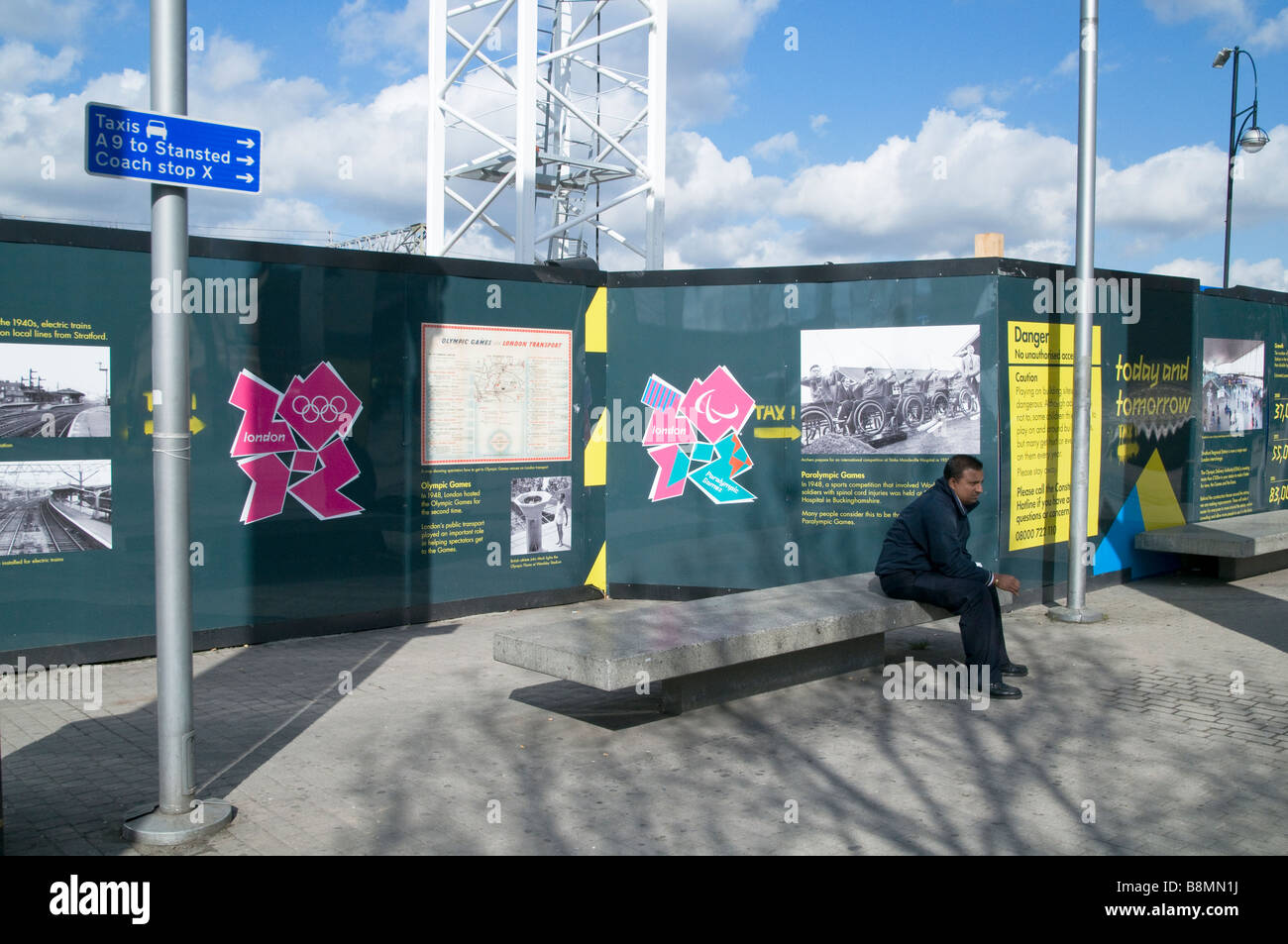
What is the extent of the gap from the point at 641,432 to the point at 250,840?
21.1 ft

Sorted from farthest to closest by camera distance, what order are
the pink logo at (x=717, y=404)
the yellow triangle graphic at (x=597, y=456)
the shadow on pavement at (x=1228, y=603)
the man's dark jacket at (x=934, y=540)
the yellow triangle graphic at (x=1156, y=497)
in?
the yellow triangle graphic at (x=1156, y=497)
the yellow triangle graphic at (x=597, y=456)
the pink logo at (x=717, y=404)
the shadow on pavement at (x=1228, y=603)
the man's dark jacket at (x=934, y=540)

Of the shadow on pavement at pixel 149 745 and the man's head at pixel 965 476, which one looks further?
the man's head at pixel 965 476

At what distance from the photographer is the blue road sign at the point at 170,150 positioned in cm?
445

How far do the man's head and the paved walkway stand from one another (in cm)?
137

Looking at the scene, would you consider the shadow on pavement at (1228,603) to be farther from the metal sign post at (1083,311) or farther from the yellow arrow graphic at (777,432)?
the yellow arrow graphic at (777,432)

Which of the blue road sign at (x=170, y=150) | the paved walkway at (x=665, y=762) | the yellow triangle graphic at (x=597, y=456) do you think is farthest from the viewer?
the yellow triangle graphic at (x=597, y=456)

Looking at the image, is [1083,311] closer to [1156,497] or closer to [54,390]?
[1156,497]

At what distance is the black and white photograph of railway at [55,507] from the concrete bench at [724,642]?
323cm

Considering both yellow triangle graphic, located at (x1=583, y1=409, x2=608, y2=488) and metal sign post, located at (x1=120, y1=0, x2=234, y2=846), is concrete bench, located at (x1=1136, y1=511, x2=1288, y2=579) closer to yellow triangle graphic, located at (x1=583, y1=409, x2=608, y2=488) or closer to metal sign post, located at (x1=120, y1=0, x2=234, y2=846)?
yellow triangle graphic, located at (x1=583, y1=409, x2=608, y2=488)

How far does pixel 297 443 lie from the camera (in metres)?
8.80

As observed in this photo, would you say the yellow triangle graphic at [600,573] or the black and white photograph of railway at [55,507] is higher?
the black and white photograph of railway at [55,507]

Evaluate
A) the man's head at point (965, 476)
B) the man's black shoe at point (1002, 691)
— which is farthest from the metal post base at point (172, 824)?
the man's head at point (965, 476)

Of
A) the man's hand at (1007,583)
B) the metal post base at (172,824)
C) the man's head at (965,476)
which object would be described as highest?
the man's head at (965,476)

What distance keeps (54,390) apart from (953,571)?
6258 mm
